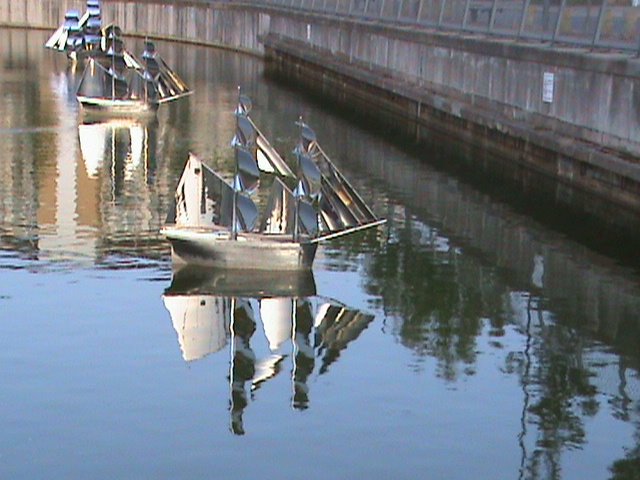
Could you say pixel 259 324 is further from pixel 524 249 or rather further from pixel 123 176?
pixel 123 176

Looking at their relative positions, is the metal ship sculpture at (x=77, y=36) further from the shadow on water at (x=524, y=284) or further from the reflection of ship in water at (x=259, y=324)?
the reflection of ship in water at (x=259, y=324)

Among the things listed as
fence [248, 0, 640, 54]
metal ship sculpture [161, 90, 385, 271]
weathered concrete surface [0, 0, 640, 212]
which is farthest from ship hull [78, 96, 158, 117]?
metal ship sculpture [161, 90, 385, 271]

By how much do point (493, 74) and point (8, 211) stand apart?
44.4 ft

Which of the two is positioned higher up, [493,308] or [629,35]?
[629,35]

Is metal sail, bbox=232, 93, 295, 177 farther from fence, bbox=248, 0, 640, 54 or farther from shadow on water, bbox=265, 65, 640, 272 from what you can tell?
fence, bbox=248, 0, 640, 54

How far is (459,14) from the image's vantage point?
4194 centimetres

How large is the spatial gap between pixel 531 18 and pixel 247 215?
14.8 m

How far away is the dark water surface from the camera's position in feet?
48.9

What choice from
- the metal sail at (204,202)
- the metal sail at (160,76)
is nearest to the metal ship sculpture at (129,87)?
the metal sail at (160,76)

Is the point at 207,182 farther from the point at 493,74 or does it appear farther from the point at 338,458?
the point at 493,74

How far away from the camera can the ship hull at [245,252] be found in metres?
22.4

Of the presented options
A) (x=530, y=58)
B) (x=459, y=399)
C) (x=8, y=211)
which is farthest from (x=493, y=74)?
(x=459, y=399)

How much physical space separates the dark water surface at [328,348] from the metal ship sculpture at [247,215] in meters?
0.43

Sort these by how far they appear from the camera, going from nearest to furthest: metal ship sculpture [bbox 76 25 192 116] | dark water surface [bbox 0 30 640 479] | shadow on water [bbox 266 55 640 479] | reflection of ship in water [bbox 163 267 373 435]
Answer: dark water surface [bbox 0 30 640 479], shadow on water [bbox 266 55 640 479], reflection of ship in water [bbox 163 267 373 435], metal ship sculpture [bbox 76 25 192 116]
